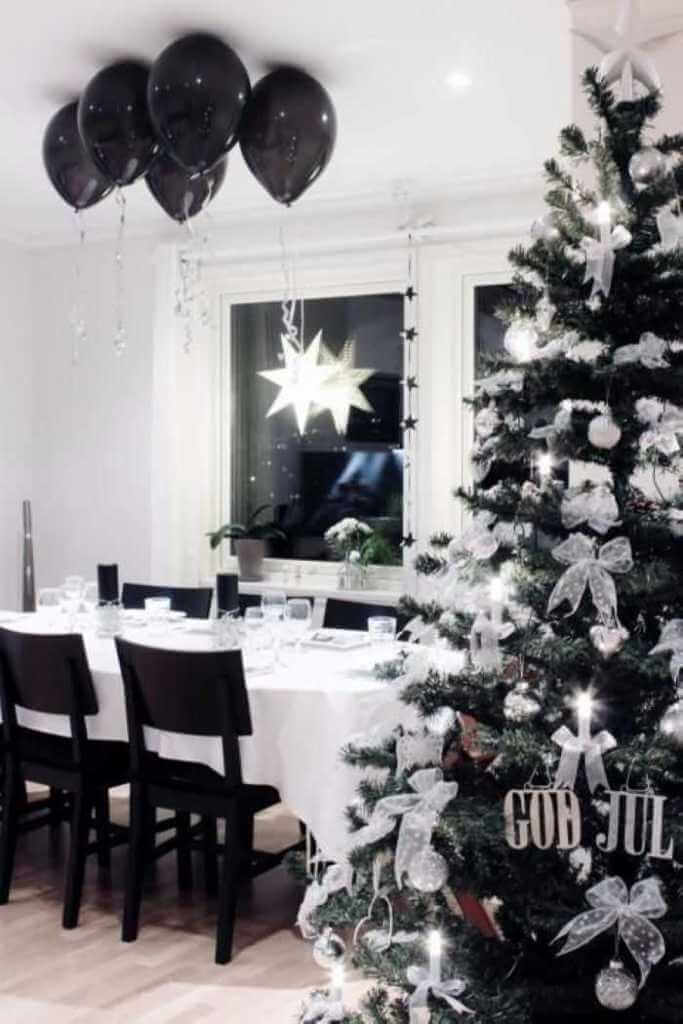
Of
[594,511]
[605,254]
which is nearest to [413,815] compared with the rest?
[594,511]

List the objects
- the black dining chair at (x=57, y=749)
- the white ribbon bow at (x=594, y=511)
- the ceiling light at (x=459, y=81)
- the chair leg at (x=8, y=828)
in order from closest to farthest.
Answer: the white ribbon bow at (x=594, y=511)
the black dining chair at (x=57, y=749)
the chair leg at (x=8, y=828)
the ceiling light at (x=459, y=81)

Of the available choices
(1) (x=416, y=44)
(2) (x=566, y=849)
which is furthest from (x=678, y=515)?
(1) (x=416, y=44)

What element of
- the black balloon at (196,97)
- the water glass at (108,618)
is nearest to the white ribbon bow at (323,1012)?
the water glass at (108,618)

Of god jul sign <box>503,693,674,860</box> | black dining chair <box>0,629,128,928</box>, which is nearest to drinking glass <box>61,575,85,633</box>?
black dining chair <box>0,629,128,928</box>

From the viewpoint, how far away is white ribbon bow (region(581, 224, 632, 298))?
177 cm

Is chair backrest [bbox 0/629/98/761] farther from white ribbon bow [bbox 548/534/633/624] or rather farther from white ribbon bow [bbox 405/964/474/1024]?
white ribbon bow [bbox 548/534/633/624]

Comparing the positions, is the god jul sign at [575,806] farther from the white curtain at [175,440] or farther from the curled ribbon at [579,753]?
the white curtain at [175,440]

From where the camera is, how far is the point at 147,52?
3.82 meters

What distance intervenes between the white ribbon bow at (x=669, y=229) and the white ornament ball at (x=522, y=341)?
25cm

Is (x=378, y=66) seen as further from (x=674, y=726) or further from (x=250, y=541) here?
(x=674, y=726)

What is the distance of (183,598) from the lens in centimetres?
484

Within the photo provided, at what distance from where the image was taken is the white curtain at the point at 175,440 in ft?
19.4

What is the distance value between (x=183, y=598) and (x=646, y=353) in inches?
131

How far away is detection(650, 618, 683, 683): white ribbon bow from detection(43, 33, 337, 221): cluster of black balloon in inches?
94.9
